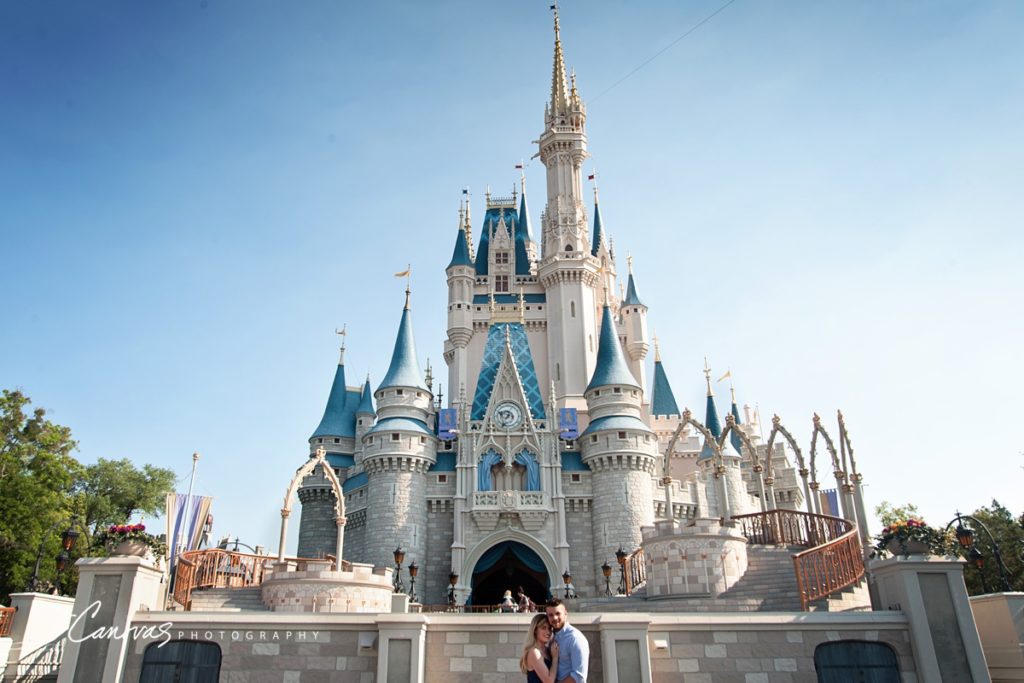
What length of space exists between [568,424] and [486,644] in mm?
28111

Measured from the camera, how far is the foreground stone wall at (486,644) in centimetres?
1077

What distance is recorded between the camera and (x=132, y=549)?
12.2 m

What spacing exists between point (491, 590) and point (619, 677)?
28.3 metres

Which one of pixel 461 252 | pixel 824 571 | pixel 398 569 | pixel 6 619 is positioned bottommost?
pixel 6 619

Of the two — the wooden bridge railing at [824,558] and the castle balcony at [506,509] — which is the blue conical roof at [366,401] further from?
the wooden bridge railing at [824,558]

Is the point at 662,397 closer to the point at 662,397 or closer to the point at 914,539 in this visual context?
the point at 662,397

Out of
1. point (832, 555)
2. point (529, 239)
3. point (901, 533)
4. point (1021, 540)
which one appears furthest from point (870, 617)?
point (529, 239)

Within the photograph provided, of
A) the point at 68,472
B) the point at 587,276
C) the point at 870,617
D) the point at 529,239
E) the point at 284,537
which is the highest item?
the point at 529,239

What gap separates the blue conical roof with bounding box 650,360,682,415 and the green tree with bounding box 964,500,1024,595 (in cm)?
1700

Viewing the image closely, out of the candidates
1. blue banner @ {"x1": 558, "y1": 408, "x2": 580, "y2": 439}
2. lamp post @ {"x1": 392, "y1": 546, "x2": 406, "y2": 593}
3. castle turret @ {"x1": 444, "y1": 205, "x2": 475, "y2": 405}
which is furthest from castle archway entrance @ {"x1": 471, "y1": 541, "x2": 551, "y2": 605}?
castle turret @ {"x1": 444, "y1": 205, "x2": 475, "y2": 405}

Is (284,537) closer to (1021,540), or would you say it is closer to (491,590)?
(491,590)

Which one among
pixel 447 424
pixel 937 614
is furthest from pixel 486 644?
pixel 447 424

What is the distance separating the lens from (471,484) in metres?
35.2

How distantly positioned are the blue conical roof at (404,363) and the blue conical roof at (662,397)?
53.5 ft
